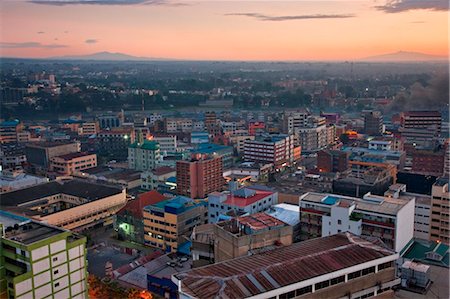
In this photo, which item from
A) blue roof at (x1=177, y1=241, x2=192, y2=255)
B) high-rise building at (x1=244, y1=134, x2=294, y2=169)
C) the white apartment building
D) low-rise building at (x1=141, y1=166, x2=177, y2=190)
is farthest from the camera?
the white apartment building

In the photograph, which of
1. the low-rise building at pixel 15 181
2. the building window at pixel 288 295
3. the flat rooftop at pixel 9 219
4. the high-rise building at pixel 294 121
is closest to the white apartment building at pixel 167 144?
the high-rise building at pixel 294 121

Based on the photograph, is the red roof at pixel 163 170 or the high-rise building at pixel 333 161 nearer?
the red roof at pixel 163 170

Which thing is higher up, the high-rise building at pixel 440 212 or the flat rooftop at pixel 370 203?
the flat rooftop at pixel 370 203

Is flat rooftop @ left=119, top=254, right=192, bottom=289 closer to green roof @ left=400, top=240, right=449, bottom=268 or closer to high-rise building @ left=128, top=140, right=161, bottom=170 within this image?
green roof @ left=400, top=240, right=449, bottom=268

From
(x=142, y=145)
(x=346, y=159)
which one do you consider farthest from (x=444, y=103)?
(x=142, y=145)

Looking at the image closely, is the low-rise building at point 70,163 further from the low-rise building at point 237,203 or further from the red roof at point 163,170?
the low-rise building at point 237,203

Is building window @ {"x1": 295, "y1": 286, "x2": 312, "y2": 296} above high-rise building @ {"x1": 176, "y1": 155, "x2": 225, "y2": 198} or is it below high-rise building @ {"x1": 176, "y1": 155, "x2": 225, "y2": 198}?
above

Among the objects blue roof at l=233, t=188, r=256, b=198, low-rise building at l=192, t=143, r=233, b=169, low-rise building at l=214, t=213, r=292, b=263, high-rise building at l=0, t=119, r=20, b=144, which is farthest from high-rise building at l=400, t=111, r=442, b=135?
high-rise building at l=0, t=119, r=20, b=144
